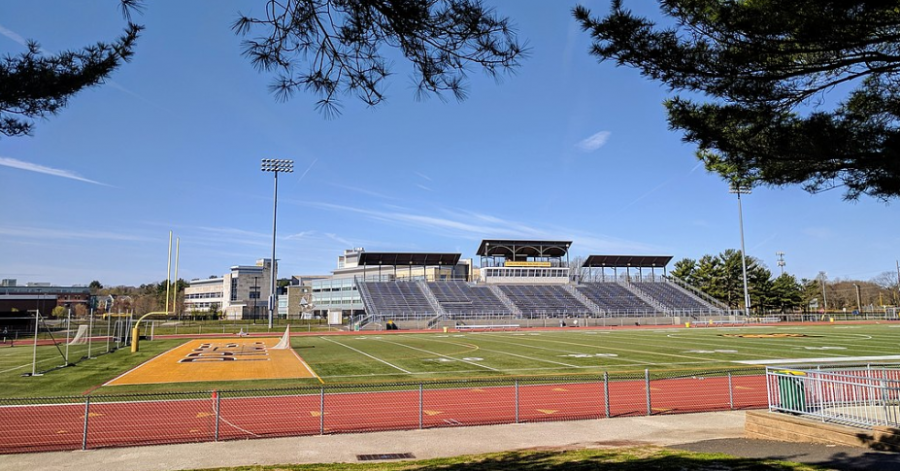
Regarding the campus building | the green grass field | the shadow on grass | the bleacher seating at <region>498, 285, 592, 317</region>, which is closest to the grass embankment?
the shadow on grass

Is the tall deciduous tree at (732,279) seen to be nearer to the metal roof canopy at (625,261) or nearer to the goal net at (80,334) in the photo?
the metal roof canopy at (625,261)

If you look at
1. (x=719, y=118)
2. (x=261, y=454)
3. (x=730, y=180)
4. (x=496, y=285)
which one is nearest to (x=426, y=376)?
(x=261, y=454)

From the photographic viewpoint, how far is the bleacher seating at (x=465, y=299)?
67.4m

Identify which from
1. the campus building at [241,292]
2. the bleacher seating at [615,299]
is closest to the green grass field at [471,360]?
the bleacher seating at [615,299]

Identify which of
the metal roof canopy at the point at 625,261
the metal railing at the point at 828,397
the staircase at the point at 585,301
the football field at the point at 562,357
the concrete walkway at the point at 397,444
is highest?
the metal roof canopy at the point at 625,261

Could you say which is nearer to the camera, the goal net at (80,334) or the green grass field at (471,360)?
the green grass field at (471,360)

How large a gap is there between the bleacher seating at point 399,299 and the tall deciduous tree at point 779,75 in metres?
54.4

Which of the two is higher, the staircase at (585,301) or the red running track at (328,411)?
the staircase at (585,301)

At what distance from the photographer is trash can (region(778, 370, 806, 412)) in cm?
1135

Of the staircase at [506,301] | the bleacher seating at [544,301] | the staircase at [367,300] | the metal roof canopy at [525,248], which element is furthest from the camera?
the metal roof canopy at [525,248]

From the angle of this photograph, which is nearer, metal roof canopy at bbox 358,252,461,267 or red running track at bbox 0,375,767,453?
red running track at bbox 0,375,767,453

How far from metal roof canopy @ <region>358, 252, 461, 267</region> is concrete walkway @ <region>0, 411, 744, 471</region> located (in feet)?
215

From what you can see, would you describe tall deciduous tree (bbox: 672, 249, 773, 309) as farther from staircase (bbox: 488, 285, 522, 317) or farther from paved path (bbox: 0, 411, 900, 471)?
paved path (bbox: 0, 411, 900, 471)

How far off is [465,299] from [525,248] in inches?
665
